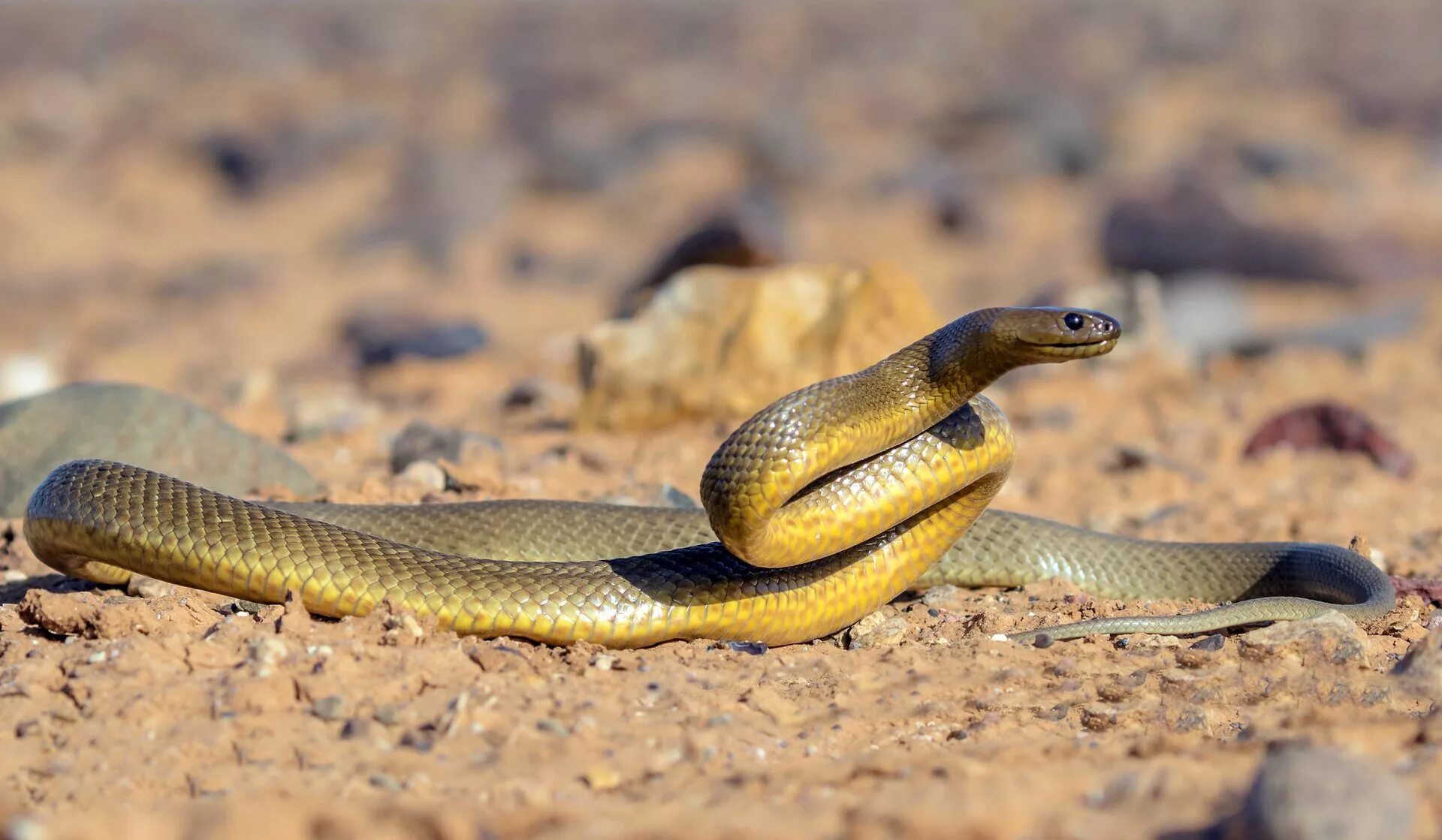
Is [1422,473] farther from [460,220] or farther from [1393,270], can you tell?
[460,220]

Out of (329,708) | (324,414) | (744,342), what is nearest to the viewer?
(329,708)

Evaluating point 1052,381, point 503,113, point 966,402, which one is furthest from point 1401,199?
point 966,402

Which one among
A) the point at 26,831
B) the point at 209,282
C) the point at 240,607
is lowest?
the point at 26,831

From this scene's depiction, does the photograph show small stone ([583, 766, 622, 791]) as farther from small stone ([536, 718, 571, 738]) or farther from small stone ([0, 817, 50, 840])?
small stone ([0, 817, 50, 840])

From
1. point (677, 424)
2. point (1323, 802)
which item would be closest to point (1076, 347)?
point (1323, 802)

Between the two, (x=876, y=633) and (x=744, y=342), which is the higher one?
(x=744, y=342)

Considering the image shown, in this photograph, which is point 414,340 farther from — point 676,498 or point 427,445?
point 676,498
